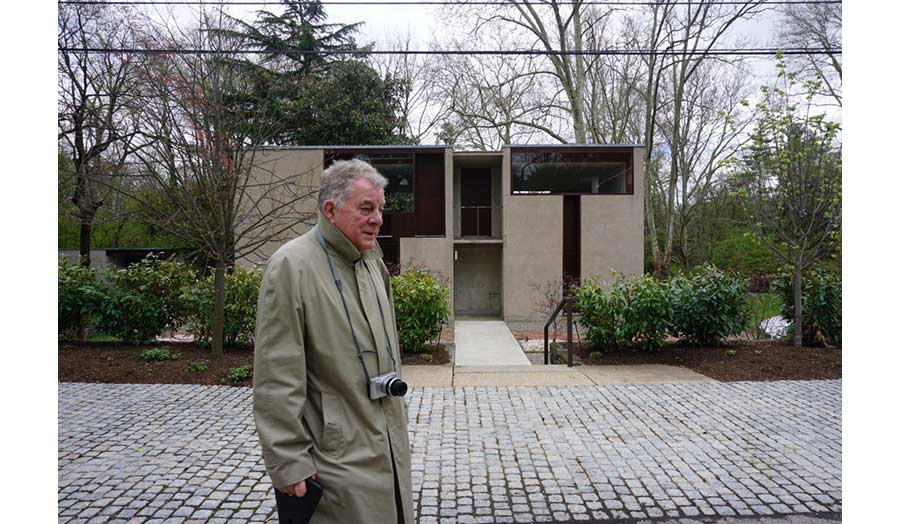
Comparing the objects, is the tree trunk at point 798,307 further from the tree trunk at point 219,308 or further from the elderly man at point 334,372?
the tree trunk at point 219,308

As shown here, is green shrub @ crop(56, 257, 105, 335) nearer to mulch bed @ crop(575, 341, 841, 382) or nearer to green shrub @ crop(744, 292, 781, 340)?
mulch bed @ crop(575, 341, 841, 382)

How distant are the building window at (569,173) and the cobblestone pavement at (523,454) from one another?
1057cm

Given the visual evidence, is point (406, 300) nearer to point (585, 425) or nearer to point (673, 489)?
point (585, 425)

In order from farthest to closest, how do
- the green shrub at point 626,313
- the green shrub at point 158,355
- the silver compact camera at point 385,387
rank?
the green shrub at point 626,313
the green shrub at point 158,355
the silver compact camera at point 385,387

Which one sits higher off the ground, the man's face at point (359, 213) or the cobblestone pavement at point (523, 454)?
the man's face at point (359, 213)

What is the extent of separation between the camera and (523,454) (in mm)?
4320

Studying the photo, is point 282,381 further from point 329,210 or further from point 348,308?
point 329,210

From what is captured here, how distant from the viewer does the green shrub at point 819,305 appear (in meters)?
8.34

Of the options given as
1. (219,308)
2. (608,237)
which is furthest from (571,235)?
(219,308)

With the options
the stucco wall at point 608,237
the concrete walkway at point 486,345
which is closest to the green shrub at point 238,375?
the concrete walkway at point 486,345

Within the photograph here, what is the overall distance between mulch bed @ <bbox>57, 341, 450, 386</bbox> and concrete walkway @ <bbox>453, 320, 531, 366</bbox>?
5.14ft

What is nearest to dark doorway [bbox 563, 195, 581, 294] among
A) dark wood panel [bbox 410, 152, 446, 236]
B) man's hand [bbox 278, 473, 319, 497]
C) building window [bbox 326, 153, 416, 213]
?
dark wood panel [bbox 410, 152, 446, 236]

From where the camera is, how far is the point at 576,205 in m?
16.2

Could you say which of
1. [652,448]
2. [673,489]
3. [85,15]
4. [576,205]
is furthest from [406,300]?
[85,15]
